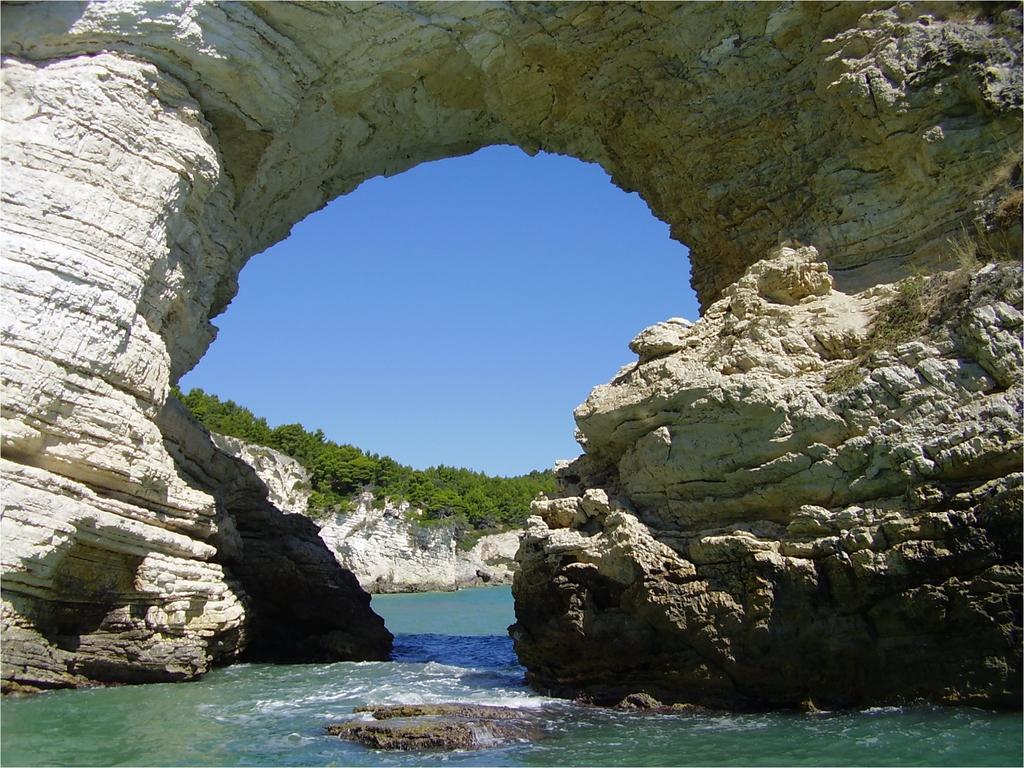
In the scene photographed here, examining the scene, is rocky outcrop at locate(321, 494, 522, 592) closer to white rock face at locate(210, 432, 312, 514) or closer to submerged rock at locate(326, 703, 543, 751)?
white rock face at locate(210, 432, 312, 514)

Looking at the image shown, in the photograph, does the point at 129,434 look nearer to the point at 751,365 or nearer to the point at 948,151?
the point at 751,365

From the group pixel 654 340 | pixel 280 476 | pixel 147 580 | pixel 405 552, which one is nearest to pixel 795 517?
pixel 654 340

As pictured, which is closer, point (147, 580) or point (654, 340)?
point (147, 580)

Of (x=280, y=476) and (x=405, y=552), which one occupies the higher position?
(x=280, y=476)

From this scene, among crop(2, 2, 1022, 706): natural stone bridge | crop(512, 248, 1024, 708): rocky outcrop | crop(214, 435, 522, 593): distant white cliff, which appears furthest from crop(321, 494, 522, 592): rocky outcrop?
crop(512, 248, 1024, 708): rocky outcrop

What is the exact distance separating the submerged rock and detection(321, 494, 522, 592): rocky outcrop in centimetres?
3542

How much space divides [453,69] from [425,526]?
37832 mm

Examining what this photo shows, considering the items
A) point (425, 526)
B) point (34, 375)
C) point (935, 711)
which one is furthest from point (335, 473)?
point (935, 711)

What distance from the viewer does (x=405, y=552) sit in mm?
49312

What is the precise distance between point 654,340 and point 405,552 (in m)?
39.5

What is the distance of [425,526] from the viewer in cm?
5044

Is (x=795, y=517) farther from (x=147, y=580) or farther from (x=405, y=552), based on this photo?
(x=405, y=552)

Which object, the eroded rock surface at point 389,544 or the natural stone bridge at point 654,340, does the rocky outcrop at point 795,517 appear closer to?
the natural stone bridge at point 654,340

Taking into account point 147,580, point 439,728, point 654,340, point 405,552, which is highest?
point 654,340
